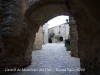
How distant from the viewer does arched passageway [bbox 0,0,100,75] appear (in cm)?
244

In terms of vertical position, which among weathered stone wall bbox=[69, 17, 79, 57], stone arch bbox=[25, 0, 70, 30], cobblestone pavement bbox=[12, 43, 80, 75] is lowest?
cobblestone pavement bbox=[12, 43, 80, 75]

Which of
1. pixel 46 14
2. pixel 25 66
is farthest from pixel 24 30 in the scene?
pixel 25 66

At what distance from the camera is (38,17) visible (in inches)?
168

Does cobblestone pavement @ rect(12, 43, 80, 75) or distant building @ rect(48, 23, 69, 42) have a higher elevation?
distant building @ rect(48, 23, 69, 42)

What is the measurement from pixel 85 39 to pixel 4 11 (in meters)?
2.51

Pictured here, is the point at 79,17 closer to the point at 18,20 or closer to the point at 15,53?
the point at 18,20

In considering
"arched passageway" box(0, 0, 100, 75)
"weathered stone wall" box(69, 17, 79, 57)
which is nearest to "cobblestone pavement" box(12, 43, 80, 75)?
"arched passageway" box(0, 0, 100, 75)

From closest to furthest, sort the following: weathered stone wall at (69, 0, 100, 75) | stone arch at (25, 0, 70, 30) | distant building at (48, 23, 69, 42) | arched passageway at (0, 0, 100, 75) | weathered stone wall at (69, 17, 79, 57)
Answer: weathered stone wall at (69, 0, 100, 75), arched passageway at (0, 0, 100, 75), stone arch at (25, 0, 70, 30), weathered stone wall at (69, 17, 79, 57), distant building at (48, 23, 69, 42)

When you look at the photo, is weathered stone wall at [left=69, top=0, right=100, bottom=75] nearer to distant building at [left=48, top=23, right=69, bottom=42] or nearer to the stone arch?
the stone arch

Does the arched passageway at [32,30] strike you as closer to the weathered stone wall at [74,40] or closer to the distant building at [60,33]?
the weathered stone wall at [74,40]

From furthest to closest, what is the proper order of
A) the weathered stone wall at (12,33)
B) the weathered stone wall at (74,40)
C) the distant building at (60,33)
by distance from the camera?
the distant building at (60,33) < the weathered stone wall at (74,40) < the weathered stone wall at (12,33)

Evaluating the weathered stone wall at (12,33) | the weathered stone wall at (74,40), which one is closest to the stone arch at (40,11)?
the weathered stone wall at (12,33)

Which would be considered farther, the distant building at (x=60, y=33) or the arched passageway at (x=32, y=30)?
the distant building at (x=60, y=33)

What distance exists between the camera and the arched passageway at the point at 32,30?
8.00ft
